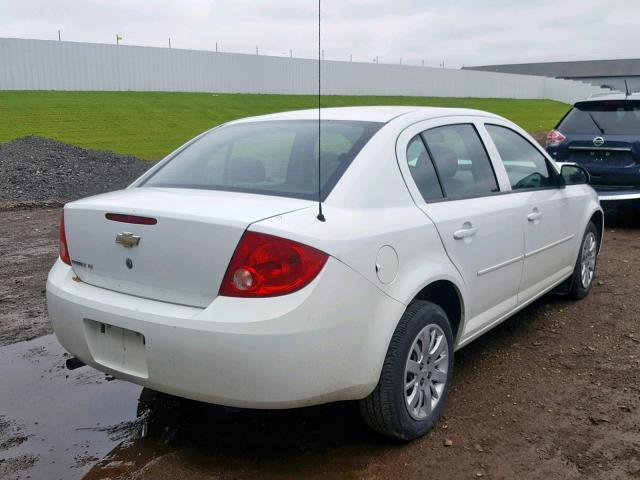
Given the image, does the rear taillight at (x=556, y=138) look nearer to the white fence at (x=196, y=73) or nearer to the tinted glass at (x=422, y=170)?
the tinted glass at (x=422, y=170)

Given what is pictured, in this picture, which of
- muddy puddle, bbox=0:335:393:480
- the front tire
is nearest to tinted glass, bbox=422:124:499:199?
the front tire

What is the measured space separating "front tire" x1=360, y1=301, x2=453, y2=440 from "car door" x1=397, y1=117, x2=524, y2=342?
338mm

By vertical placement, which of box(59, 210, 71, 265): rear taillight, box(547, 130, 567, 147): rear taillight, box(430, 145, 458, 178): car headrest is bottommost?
box(59, 210, 71, 265): rear taillight

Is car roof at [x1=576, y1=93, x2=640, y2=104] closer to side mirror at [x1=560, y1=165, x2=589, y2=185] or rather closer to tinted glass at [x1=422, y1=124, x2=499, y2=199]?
side mirror at [x1=560, y1=165, x2=589, y2=185]

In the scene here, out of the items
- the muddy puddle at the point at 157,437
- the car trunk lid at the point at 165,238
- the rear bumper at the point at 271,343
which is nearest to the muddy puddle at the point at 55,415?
the muddy puddle at the point at 157,437

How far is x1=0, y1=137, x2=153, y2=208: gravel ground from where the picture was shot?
11.7 m

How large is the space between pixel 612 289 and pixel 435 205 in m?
3.36

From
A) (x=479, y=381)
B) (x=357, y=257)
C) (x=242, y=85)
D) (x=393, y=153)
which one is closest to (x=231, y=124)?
(x=393, y=153)

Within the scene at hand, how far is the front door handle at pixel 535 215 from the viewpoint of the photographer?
4298mm

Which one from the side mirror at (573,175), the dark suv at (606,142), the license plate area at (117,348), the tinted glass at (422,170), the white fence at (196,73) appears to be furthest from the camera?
the white fence at (196,73)

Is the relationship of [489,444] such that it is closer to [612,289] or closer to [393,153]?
[393,153]

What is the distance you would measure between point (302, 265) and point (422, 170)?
3.84ft

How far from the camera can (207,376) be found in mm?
2742

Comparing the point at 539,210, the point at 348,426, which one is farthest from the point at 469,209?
the point at 348,426
